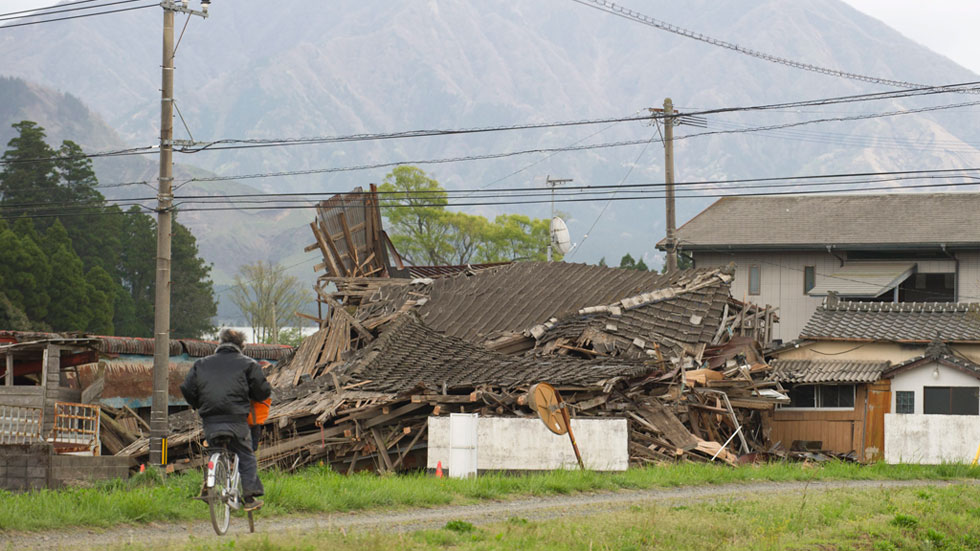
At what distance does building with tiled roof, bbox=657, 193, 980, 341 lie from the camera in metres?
40.1

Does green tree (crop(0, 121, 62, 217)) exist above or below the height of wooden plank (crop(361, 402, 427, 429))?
above

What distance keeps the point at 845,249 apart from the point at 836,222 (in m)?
2.06

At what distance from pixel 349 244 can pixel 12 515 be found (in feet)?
67.3

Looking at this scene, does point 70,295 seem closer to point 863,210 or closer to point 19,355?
point 19,355

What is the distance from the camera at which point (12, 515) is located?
9.41 meters

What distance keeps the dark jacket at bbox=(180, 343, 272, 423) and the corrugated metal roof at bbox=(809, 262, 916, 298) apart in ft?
111

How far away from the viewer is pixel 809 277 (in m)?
42.2

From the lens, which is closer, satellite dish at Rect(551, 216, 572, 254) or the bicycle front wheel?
the bicycle front wheel

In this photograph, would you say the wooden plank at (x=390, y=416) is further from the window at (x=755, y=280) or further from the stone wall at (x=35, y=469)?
the window at (x=755, y=280)

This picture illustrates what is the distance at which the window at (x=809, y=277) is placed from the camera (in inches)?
1658

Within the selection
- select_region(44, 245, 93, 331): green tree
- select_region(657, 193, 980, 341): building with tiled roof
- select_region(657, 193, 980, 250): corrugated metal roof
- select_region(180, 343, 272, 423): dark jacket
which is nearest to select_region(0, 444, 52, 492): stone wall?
select_region(180, 343, 272, 423): dark jacket

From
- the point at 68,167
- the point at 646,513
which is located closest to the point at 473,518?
the point at 646,513

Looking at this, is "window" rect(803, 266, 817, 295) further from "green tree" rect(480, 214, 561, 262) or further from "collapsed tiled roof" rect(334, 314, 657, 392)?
"green tree" rect(480, 214, 561, 262)

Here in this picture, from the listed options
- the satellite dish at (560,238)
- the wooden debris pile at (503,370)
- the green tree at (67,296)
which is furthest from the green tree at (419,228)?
the wooden debris pile at (503,370)
